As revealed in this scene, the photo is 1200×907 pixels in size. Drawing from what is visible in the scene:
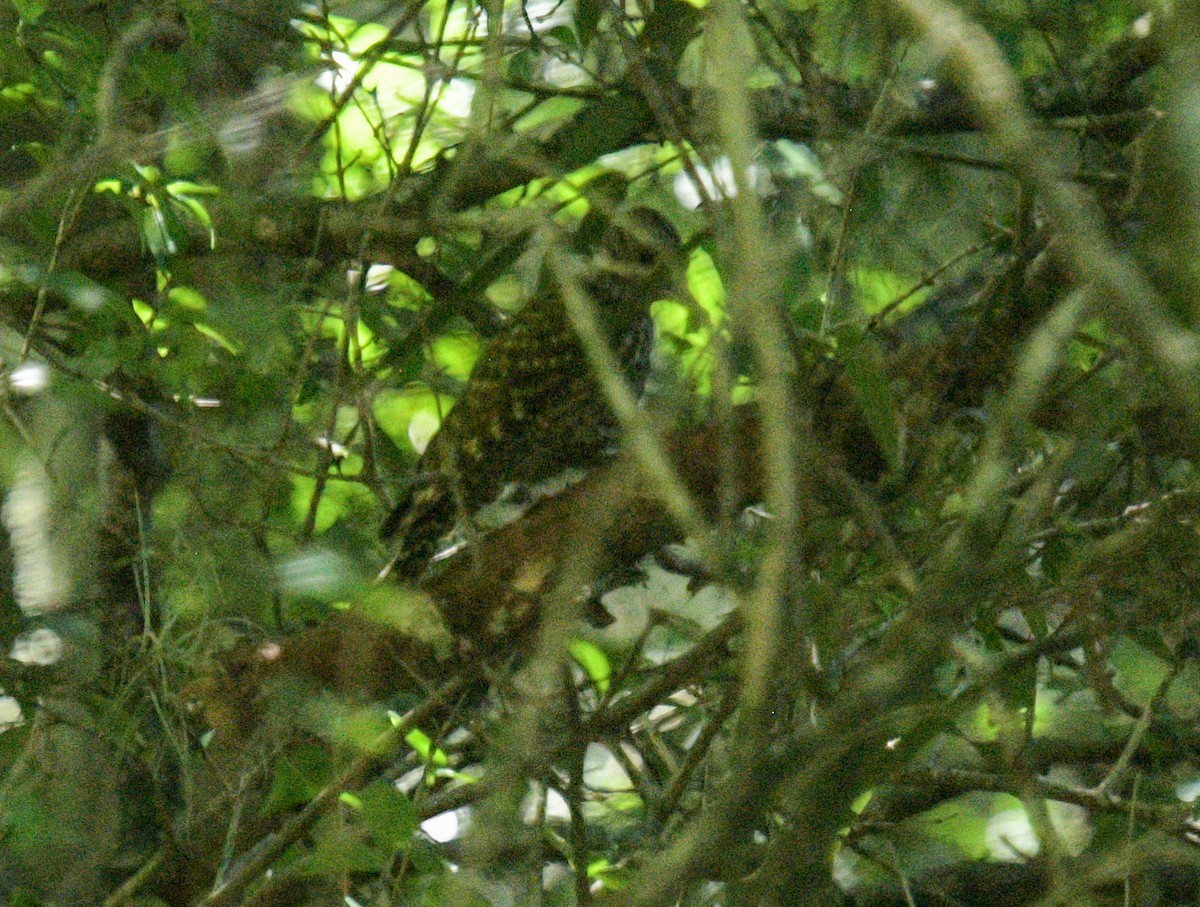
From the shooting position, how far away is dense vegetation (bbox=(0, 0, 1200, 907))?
2.42ft

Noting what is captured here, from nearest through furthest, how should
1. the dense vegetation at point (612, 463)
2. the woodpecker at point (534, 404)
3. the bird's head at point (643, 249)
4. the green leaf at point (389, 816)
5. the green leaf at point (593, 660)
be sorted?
the dense vegetation at point (612, 463), the bird's head at point (643, 249), the green leaf at point (389, 816), the green leaf at point (593, 660), the woodpecker at point (534, 404)

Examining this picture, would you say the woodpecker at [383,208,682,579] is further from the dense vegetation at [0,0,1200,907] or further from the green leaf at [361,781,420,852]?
the green leaf at [361,781,420,852]

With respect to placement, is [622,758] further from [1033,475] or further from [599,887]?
[1033,475]

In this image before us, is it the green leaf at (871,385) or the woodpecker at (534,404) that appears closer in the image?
the green leaf at (871,385)

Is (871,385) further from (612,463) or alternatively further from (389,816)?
(389,816)

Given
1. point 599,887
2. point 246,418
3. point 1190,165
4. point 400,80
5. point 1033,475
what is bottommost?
point 599,887

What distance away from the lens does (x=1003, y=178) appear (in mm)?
1683

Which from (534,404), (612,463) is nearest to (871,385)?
(612,463)

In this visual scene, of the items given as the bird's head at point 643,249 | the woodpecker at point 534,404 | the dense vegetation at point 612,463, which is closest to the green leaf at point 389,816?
the dense vegetation at point 612,463

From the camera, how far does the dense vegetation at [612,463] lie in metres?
0.74

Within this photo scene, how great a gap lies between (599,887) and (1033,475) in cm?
77

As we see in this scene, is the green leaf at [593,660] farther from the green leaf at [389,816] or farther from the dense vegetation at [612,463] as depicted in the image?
the green leaf at [389,816]

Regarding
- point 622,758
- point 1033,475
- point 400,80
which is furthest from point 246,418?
point 1033,475

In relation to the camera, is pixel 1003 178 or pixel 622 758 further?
pixel 1003 178
